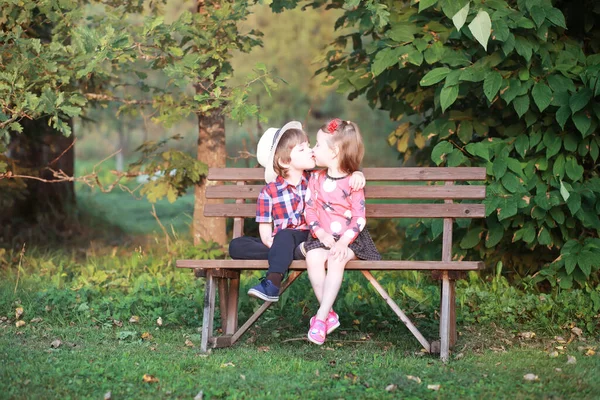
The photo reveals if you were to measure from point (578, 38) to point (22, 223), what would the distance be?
233 inches

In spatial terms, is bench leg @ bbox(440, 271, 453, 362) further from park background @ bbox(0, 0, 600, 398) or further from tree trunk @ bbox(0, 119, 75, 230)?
tree trunk @ bbox(0, 119, 75, 230)

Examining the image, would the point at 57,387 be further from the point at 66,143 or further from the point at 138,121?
the point at 138,121

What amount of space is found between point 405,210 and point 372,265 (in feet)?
2.15

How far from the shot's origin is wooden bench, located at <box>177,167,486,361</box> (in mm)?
4316

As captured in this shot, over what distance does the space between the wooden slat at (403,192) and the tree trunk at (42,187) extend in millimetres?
3653

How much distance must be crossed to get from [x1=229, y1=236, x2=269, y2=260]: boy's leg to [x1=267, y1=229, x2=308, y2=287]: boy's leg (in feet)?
0.44

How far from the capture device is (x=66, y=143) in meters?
9.42

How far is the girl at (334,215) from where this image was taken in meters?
4.32

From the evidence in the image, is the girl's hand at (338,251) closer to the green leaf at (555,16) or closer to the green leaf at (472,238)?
the green leaf at (472,238)

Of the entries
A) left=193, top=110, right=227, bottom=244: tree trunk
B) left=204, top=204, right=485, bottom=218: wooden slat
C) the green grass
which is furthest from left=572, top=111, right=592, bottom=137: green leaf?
left=193, top=110, right=227, bottom=244: tree trunk

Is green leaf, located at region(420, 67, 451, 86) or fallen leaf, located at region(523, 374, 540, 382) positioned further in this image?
green leaf, located at region(420, 67, 451, 86)

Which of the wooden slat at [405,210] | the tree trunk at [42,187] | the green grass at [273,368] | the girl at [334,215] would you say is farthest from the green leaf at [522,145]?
the tree trunk at [42,187]

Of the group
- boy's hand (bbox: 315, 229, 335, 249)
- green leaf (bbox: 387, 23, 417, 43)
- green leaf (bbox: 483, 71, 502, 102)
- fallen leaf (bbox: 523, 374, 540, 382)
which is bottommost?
fallen leaf (bbox: 523, 374, 540, 382)

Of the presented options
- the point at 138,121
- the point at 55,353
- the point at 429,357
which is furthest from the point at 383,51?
the point at 138,121
